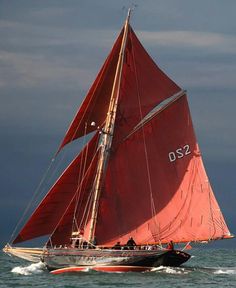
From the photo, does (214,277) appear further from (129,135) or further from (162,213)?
(129,135)

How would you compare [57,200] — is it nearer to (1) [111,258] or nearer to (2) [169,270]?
(1) [111,258]

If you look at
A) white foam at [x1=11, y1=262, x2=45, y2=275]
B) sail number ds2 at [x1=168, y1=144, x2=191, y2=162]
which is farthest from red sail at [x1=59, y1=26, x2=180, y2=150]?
white foam at [x1=11, y1=262, x2=45, y2=275]

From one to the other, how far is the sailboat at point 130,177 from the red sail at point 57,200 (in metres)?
0.07

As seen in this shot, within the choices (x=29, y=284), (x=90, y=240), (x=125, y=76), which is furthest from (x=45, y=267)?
(x=125, y=76)

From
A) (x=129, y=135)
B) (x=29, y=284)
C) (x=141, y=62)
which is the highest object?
(x=141, y=62)

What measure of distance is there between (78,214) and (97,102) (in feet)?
26.5

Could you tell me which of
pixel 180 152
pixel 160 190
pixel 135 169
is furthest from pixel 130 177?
pixel 180 152

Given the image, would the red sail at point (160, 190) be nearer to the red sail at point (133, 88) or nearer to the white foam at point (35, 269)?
the red sail at point (133, 88)

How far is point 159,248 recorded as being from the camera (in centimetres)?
7712

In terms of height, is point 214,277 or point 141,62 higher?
point 141,62

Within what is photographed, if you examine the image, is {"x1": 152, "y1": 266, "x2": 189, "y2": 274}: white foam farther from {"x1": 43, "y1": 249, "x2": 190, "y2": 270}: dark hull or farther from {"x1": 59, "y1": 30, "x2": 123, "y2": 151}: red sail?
{"x1": 59, "y1": 30, "x2": 123, "y2": 151}: red sail

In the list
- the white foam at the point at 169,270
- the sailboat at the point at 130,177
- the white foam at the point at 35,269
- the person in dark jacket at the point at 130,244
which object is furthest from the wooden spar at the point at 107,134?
the white foam at the point at 169,270

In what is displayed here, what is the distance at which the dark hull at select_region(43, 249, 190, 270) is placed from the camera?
75.4 metres

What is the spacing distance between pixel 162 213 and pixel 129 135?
603cm
